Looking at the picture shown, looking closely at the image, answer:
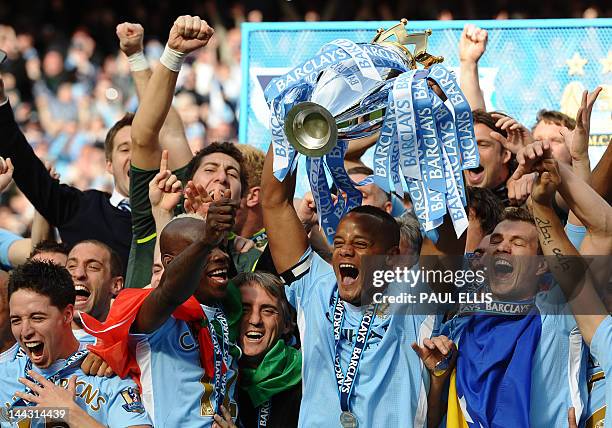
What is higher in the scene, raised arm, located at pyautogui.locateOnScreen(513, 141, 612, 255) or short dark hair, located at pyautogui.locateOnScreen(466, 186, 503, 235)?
short dark hair, located at pyautogui.locateOnScreen(466, 186, 503, 235)

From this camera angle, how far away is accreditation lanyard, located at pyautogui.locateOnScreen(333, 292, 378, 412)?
14.2 ft

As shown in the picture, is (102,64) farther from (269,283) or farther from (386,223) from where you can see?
(386,223)

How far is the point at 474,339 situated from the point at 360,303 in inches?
17.6

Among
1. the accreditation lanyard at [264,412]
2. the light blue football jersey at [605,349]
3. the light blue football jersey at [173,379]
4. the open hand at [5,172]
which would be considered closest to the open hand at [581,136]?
the light blue football jersey at [605,349]

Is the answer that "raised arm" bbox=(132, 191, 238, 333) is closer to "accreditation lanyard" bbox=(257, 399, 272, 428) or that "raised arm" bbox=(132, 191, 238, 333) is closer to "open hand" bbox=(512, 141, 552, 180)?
"accreditation lanyard" bbox=(257, 399, 272, 428)

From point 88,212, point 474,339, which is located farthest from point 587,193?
point 88,212

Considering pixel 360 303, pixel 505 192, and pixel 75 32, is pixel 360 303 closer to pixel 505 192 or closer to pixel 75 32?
pixel 505 192

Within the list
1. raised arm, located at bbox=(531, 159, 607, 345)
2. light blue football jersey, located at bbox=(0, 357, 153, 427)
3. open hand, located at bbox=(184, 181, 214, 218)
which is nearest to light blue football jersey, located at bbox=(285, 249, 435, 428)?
raised arm, located at bbox=(531, 159, 607, 345)

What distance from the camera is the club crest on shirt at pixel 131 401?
4.35m

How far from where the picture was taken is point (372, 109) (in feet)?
14.6

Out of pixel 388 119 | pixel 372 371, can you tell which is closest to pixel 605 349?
pixel 372 371

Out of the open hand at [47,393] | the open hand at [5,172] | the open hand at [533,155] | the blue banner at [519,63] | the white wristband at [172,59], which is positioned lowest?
the open hand at [47,393]

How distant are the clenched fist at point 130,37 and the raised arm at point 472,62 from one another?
162 cm

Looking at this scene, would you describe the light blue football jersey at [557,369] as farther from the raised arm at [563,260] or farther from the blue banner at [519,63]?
the blue banner at [519,63]
